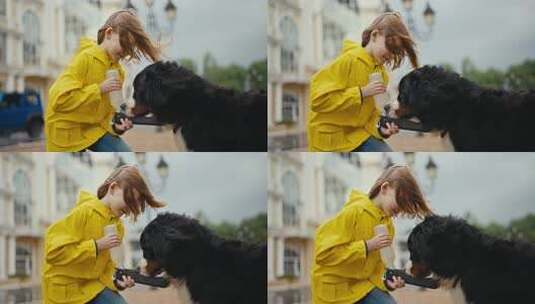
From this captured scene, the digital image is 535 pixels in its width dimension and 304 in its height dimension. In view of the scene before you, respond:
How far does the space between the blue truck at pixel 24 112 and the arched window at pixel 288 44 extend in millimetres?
857

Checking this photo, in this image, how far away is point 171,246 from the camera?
3.02m

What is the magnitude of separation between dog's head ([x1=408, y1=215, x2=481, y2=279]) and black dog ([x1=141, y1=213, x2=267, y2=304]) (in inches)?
21.9

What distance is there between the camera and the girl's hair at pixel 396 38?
3.00m

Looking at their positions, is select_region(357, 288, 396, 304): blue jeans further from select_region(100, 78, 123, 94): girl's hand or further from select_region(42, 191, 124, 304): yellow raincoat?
select_region(100, 78, 123, 94): girl's hand

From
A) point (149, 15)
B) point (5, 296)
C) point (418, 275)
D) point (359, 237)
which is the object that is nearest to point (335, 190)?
point (359, 237)

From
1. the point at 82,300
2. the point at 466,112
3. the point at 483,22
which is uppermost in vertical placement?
the point at 483,22

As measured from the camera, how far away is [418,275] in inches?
118

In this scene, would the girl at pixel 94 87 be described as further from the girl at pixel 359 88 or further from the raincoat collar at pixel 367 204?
the raincoat collar at pixel 367 204

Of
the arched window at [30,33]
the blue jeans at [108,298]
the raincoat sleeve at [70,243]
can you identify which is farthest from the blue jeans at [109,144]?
the blue jeans at [108,298]

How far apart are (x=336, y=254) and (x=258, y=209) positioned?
310 mm

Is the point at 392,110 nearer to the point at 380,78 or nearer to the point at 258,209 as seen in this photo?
the point at 380,78

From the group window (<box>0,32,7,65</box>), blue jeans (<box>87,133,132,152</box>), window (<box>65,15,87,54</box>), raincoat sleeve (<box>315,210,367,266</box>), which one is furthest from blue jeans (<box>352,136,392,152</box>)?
window (<box>0,32,7,65</box>)

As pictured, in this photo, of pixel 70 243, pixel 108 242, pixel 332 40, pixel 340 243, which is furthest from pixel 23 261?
pixel 332 40

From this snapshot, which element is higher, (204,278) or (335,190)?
(335,190)
